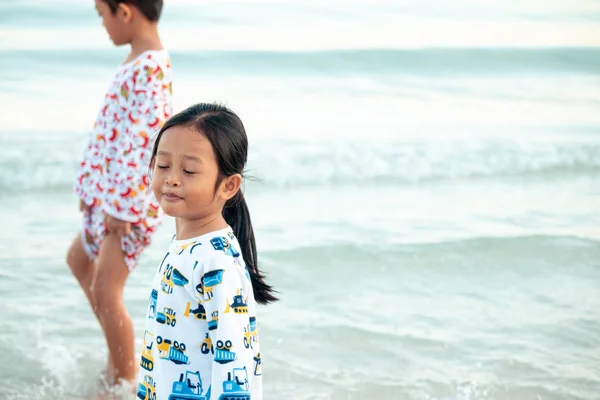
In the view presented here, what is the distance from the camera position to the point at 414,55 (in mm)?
15805

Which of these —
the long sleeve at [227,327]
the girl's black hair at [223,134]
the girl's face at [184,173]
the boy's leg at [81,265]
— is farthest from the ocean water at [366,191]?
the long sleeve at [227,327]

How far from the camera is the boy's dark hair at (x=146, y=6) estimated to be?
3.75 meters

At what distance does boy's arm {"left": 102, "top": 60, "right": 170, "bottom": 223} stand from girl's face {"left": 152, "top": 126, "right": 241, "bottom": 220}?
3.92 ft

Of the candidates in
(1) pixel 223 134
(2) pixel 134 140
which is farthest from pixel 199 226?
(2) pixel 134 140

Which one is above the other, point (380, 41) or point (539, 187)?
point (380, 41)

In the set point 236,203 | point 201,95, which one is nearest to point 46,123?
point 201,95

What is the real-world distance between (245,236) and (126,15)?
1383 mm

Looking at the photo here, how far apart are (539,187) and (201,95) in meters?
5.57

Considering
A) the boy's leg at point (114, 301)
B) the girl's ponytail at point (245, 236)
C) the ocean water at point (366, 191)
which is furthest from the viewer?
the ocean water at point (366, 191)

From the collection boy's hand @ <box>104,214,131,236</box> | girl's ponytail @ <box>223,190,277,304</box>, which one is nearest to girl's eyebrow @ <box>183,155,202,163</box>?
girl's ponytail @ <box>223,190,277,304</box>

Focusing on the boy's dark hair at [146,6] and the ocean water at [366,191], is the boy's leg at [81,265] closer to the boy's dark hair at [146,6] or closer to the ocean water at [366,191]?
the ocean water at [366,191]

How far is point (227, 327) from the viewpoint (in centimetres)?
237

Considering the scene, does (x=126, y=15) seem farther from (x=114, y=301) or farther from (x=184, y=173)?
(x=184, y=173)

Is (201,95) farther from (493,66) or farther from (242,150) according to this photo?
(242,150)
